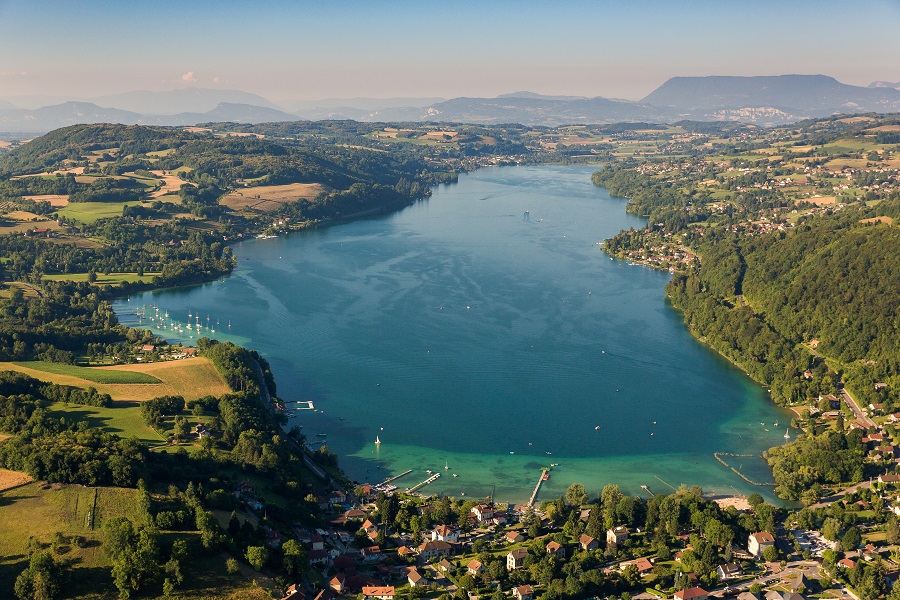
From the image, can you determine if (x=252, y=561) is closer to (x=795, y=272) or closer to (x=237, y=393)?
(x=237, y=393)

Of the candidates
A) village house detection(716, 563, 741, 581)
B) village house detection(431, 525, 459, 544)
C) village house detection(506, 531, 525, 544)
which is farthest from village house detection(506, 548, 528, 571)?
village house detection(716, 563, 741, 581)

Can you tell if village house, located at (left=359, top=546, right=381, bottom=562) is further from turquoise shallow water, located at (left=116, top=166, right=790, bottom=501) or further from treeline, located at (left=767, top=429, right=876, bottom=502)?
treeline, located at (left=767, top=429, right=876, bottom=502)

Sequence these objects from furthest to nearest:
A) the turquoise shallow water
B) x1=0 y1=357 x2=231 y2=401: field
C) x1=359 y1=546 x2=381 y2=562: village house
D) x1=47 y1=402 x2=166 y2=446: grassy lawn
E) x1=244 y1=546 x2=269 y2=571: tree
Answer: x1=0 y1=357 x2=231 y2=401: field < the turquoise shallow water < x1=47 y1=402 x2=166 y2=446: grassy lawn < x1=359 y1=546 x2=381 y2=562: village house < x1=244 y1=546 x2=269 y2=571: tree

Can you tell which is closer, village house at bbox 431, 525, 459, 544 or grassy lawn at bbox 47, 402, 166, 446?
village house at bbox 431, 525, 459, 544

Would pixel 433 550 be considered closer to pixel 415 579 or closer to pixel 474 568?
pixel 474 568

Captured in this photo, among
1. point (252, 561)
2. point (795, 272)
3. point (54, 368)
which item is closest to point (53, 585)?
point (252, 561)

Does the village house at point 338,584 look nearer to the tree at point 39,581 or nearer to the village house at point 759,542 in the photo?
the tree at point 39,581

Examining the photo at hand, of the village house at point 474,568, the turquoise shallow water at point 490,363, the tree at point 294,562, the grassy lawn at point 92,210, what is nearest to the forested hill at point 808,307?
the turquoise shallow water at point 490,363
